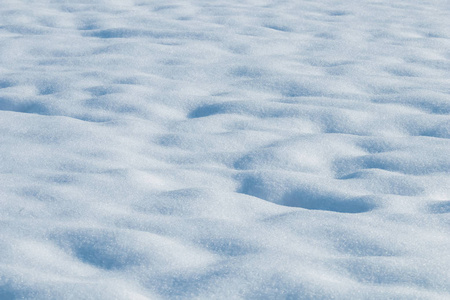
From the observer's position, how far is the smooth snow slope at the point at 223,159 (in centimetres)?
132

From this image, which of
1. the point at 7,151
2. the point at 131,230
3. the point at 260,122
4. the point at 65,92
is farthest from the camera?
the point at 65,92

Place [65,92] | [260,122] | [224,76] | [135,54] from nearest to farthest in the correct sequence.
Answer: [260,122]
[65,92]
[224,76]
[135,54]

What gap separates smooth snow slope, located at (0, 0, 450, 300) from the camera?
1.32 metres

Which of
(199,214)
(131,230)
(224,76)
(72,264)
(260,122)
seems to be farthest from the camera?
(224,76)

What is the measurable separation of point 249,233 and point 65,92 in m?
1.36

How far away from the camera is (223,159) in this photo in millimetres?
1996

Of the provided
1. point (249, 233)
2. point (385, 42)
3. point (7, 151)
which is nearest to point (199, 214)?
point (249, 233)

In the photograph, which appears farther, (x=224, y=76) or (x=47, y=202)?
(x=224, y=76)

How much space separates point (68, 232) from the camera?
1461 mm

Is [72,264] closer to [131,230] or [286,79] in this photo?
[131,230]

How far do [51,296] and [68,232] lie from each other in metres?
0.29

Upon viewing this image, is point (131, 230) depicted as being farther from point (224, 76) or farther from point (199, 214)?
point (224, 76)

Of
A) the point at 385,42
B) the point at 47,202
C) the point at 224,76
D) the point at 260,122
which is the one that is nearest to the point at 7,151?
the point at 47,202

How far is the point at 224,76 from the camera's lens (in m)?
2.83
